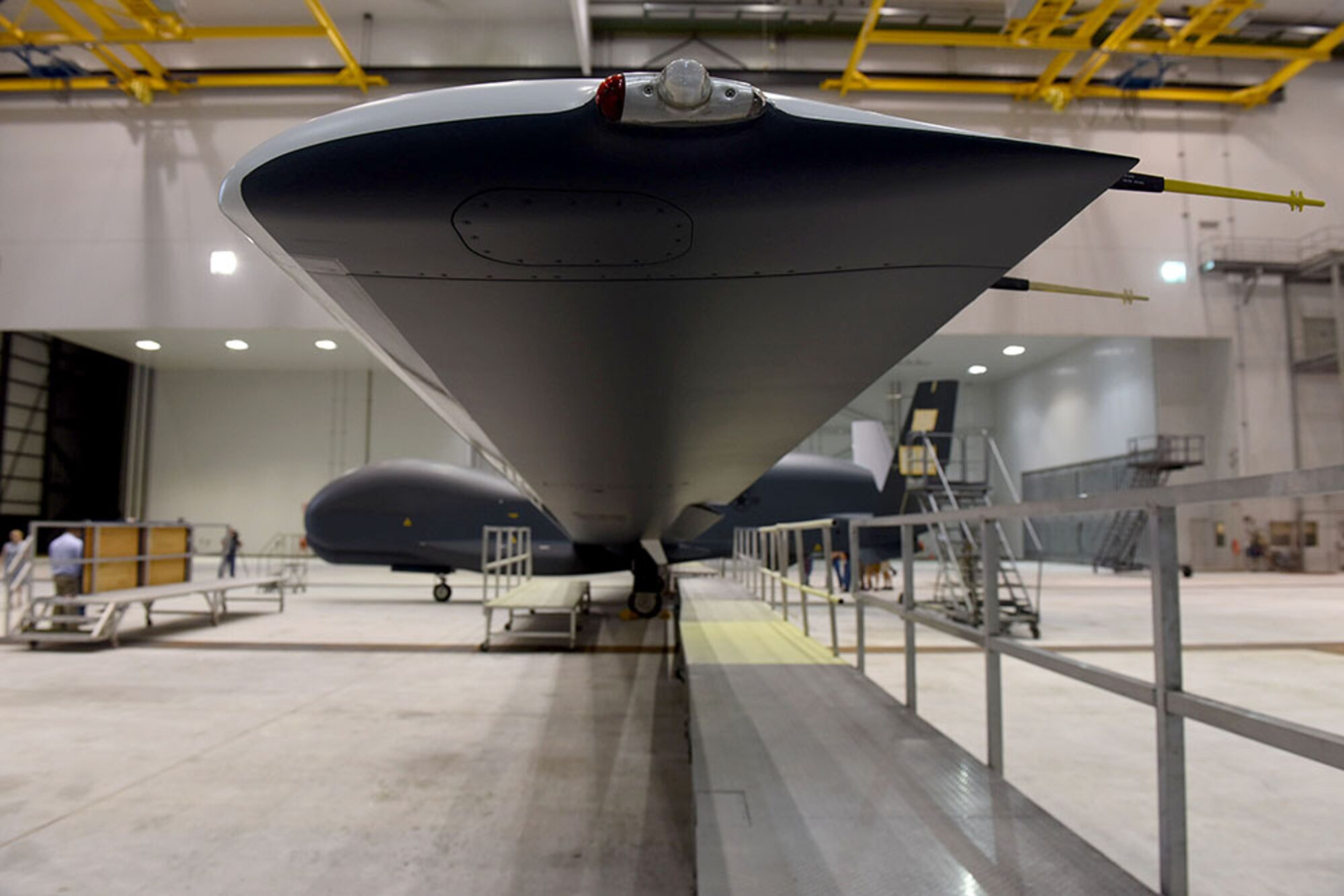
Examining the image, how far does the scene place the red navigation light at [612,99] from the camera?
0.98m

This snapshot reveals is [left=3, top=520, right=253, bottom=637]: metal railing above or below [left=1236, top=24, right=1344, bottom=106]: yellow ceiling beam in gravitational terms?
below

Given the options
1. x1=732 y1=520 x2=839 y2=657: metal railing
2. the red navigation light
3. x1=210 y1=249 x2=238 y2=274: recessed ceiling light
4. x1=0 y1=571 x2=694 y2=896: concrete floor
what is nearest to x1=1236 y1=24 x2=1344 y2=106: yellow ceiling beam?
x1=732 y1=520 x2=839 y2=657: metal railing

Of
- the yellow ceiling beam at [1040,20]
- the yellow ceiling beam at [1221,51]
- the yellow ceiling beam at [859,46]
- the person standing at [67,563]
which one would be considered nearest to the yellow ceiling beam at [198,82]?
the yellow ceiling beam at [859,46]

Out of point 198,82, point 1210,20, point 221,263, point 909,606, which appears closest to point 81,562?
point 909,606

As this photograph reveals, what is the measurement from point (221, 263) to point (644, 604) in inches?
522

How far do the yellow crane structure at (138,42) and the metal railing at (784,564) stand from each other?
44.8 ft

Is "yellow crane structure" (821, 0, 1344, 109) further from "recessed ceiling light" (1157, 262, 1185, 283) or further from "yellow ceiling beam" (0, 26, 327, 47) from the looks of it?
"yellow ceiling beam" (0, 26, 327, 47)

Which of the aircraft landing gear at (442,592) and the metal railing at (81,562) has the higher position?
the metal railing at (81,562)

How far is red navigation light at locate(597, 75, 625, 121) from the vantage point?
38.5 inches

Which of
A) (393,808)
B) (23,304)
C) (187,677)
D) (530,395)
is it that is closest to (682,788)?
(393,808)

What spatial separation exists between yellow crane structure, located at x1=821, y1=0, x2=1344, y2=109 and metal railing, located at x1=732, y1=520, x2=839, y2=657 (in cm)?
1152

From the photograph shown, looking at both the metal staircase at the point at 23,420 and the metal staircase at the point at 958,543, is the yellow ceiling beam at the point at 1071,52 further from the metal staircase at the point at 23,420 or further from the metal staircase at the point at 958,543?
the metal staircase at the point at 23,420

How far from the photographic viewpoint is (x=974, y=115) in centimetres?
1784

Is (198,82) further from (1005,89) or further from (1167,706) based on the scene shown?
(1167,706)
